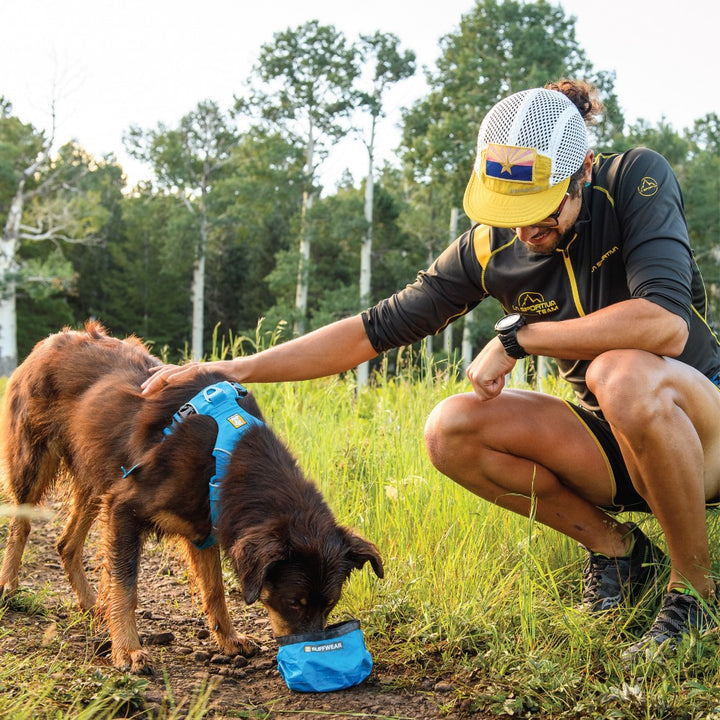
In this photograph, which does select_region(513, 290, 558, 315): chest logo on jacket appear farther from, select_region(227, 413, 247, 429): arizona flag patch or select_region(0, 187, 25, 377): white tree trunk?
select_region(0, 187, 25, 377): white tree trunk

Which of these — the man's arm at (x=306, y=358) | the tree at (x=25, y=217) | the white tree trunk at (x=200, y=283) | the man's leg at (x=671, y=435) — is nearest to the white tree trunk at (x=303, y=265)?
the white tree trunk at (x=200, y=283)

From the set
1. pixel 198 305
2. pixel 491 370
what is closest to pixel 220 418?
pixel 491 370

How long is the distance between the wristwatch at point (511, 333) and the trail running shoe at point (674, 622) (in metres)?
1.15

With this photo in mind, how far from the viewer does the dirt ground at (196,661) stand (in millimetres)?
2887

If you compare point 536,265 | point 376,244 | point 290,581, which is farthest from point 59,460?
point 376,244

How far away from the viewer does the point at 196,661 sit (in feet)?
11.6

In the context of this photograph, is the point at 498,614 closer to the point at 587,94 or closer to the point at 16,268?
the point at 587,94

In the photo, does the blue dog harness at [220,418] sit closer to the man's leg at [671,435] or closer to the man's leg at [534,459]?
the man's leg at [534,459]

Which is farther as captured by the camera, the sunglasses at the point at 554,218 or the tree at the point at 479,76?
the tree at the point at 479,76

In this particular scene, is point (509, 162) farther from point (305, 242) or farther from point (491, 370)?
point (305, 242)

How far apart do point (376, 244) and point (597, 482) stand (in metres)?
37.1

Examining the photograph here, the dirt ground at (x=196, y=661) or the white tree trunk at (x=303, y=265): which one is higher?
the white tree trunk at (x=303, y=265)

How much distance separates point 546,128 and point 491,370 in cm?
103

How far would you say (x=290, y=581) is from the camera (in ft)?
9.93
